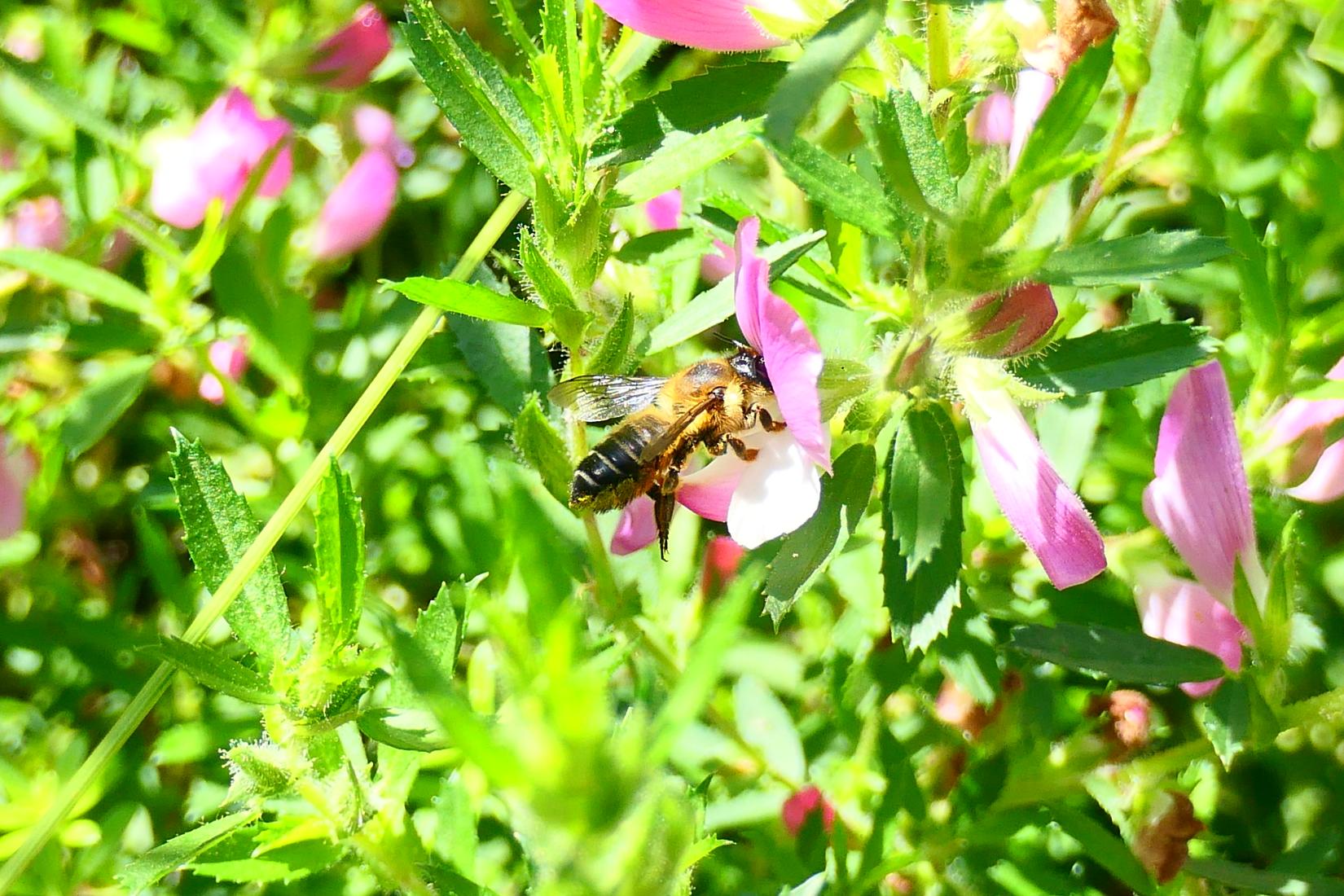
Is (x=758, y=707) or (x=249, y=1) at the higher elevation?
(x=249, y=1)

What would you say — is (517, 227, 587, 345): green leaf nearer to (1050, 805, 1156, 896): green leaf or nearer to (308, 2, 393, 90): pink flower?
(1050, 805, 1156, 896): green leaf

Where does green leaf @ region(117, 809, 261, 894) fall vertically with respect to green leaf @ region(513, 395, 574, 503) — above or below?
below

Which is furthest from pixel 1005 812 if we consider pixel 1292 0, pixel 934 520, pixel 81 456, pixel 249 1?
pixel 249 1

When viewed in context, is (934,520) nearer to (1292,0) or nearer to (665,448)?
(665,448)

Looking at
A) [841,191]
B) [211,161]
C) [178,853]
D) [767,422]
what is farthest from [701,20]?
[211,161]

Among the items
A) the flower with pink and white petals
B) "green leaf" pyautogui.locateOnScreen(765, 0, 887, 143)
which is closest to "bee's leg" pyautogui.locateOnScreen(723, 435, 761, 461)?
the flower with pink and white petals

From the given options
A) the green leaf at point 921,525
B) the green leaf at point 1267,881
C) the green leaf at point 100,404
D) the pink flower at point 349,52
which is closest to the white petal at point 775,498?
the green leaf at point 921,525

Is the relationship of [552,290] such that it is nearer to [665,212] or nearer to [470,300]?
[470,300]
